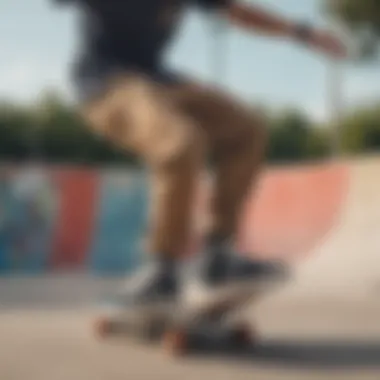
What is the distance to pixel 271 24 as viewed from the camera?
173 centimetres

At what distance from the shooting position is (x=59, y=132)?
6.70 ft

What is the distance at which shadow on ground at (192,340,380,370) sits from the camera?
149 centimetres

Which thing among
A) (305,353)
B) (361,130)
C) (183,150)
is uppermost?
(361,130)

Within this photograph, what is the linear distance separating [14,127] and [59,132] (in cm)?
11

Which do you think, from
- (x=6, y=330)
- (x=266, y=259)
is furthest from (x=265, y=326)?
(x=6, y=330)

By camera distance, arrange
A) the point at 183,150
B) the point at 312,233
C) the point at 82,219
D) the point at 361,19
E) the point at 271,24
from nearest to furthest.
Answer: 1. the point at 183,150
2. the point at 271,24
3. the point at 361,19
4. the point at 82,219
5. the point at 312,233

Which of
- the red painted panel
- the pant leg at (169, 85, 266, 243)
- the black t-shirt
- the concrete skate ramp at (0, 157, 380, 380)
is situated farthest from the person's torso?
the red painted panel

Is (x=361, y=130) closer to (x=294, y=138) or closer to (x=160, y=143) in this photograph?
(x=294, y=138)

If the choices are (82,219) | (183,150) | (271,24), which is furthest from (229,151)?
(82,219)

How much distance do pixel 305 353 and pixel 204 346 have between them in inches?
7.5

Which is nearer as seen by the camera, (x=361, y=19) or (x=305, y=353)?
(x=305, y=353)

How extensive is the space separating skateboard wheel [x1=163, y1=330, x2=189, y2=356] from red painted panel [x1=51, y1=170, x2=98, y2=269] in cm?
88

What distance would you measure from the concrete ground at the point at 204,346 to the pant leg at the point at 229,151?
9.8 inches

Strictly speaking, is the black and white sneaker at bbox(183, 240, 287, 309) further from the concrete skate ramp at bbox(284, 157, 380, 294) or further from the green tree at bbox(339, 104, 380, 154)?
the green tree at bbox(339, 104, 380, 154)
